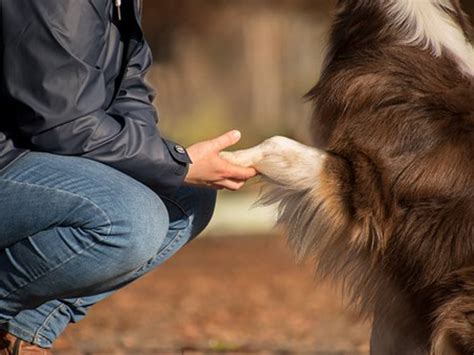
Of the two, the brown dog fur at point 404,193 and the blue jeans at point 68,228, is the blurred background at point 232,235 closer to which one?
the brown dog fur at point 404,193

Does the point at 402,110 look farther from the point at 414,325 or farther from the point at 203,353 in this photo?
the point at 203,353

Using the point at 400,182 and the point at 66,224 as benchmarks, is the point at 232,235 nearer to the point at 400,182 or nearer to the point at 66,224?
the point at 400,182

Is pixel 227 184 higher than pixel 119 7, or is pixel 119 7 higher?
pixel 119 7

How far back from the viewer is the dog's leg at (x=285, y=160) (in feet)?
14.6

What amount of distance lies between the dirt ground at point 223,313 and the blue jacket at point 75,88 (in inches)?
70.9

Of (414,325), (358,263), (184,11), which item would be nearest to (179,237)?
(358,263)

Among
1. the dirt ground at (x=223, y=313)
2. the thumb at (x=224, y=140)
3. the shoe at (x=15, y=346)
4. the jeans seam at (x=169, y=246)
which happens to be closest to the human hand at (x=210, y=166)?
the thumb at (x=224, y=140)

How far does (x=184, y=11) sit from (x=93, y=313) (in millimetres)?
8225

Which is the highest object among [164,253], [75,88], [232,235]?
[75,88]

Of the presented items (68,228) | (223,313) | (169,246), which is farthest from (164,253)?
(223,313)

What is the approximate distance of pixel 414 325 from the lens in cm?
439

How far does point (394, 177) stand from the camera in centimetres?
431

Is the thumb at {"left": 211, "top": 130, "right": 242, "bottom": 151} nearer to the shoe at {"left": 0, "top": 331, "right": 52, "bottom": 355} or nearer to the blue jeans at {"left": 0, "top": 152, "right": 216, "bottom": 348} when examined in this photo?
the blue jeans at {"left": 0, "top": 152, "right": 216, "bottom": 348}

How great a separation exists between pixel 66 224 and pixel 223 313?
5128mm
